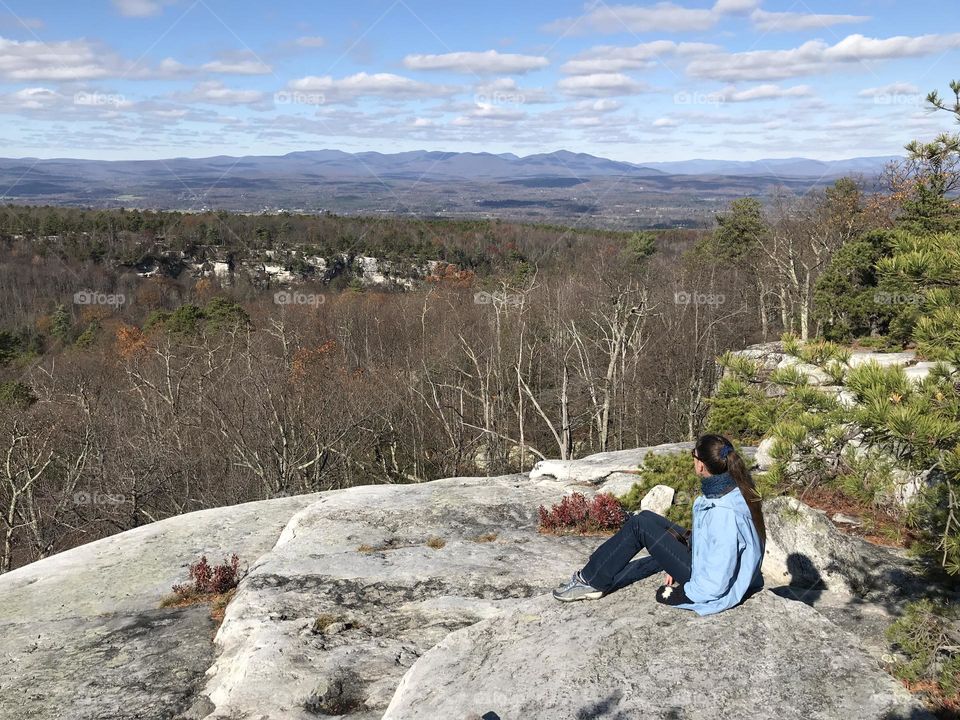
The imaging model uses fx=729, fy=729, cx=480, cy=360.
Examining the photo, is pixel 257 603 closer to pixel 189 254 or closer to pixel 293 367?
pixel 293 367

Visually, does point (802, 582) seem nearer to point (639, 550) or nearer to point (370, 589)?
point (639, 550)

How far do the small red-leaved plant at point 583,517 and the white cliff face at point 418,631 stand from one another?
38 cm

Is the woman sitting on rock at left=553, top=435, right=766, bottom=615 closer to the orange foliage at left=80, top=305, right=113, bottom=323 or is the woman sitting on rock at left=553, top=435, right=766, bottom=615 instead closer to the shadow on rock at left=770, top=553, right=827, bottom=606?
the shadow on rock at left=770, top=553, right=827, bottom=606

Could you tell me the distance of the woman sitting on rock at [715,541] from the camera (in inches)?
258

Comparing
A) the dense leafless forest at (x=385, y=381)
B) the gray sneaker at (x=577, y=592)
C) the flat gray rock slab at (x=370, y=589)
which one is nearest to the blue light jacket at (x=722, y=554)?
the gray sneaker at (x=577, y=592)

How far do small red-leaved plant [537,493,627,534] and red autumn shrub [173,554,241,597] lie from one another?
4716mm

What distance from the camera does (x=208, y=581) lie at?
33.5 ft

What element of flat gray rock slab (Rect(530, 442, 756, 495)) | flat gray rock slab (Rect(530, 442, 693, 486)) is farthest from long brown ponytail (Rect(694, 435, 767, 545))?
flat gray rock slab (Rect(530, 442, 693, 486))

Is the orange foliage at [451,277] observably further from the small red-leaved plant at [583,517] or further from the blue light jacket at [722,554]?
the blue light jacket at [722,554]

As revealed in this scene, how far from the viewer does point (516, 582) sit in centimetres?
950

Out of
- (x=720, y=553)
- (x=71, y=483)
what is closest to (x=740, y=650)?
(x=720, y=553)

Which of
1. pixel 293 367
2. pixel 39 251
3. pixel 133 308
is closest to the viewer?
pixel 293 367

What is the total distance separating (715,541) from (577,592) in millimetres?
1693

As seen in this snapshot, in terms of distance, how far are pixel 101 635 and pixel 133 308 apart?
289 ft
